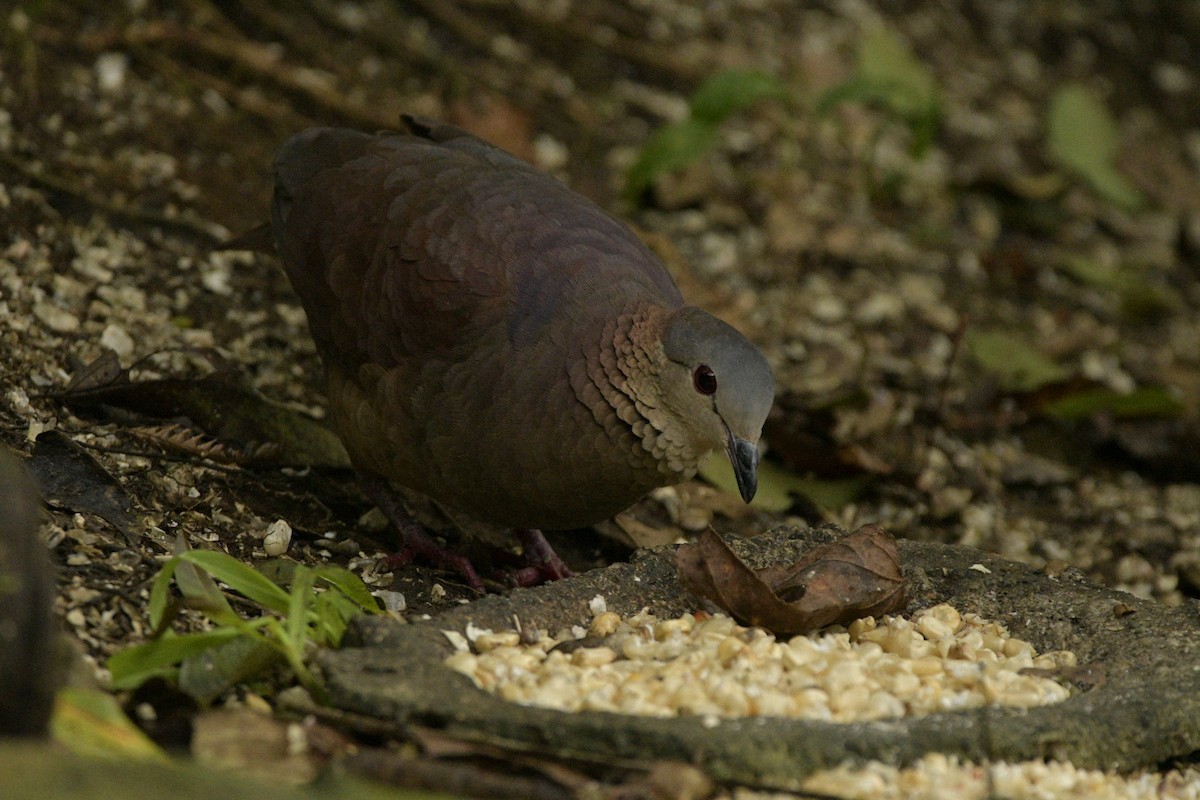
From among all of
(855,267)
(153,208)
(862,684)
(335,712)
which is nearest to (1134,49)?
(855,267)

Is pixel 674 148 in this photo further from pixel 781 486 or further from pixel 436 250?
pixel 436 250

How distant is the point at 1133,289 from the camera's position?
6.58 m

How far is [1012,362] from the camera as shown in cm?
575

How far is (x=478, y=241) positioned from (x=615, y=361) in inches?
Result: 20.6

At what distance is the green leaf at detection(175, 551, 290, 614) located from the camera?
295cm

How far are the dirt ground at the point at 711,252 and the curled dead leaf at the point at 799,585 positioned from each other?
2.74ft

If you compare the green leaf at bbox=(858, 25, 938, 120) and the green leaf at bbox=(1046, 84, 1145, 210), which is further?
the green leaf at bbox=(1046, 84, 1145, 210)

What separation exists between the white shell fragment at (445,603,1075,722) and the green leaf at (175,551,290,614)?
431 mm

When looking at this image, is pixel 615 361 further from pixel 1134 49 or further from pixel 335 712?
pixel 1134 49

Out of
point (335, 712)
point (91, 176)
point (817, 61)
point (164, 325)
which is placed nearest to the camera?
point (335, 712)

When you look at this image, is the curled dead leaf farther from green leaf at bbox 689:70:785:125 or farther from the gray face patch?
green leaf at bbox 689:70:785:125

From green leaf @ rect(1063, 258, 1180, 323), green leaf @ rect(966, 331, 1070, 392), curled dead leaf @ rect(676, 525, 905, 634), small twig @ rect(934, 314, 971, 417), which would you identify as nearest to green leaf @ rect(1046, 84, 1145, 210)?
green leaf @ rect(1063, 258, 1180, 323)

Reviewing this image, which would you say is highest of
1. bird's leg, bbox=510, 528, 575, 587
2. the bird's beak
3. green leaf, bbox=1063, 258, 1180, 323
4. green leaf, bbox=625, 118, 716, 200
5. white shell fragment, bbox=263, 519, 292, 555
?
green leaf, bbox=625, 118, 716, 200

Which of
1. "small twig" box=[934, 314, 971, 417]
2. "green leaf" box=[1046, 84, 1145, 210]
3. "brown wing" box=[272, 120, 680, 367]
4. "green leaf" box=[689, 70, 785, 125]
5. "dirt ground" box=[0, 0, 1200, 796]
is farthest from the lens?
"green leaf" box=[1046, 84, 1145, 210]
